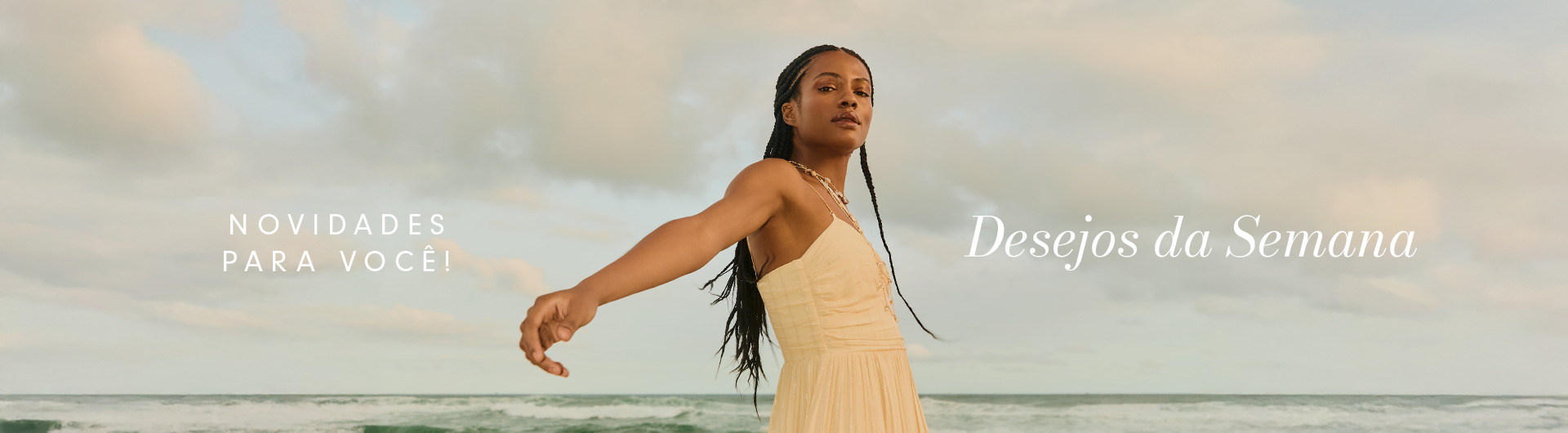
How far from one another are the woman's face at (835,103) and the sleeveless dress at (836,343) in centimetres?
25

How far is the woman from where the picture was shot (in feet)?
5.79

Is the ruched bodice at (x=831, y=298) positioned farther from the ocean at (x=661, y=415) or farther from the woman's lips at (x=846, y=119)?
the ocean at (x=661, y=415)

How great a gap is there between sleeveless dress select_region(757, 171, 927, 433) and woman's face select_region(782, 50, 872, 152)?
9.9 inches

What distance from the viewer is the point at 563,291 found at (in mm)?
1300

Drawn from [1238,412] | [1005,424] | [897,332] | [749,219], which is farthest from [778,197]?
[1238,412]

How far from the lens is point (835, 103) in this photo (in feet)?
7.39

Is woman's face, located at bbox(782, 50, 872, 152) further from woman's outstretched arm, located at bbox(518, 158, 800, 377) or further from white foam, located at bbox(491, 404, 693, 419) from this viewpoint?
white foam, located at bbox(491, 404, 693, 419)

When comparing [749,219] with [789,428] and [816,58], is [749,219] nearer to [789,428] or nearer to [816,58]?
[789,428]

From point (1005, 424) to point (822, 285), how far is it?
17.9 m

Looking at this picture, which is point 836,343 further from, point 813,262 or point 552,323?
point 552,323

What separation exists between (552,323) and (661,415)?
18.1 meters

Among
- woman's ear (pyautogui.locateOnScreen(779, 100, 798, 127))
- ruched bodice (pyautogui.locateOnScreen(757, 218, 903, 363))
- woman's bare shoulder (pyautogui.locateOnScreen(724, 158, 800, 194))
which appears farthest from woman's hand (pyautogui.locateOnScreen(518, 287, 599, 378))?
woman's ear (pyautogui.locateOnScreen(779, 100, 798, 127))

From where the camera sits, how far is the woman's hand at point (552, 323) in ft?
4.03

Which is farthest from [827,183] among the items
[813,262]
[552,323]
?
[552,323]
